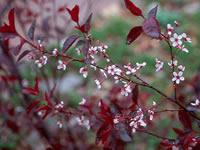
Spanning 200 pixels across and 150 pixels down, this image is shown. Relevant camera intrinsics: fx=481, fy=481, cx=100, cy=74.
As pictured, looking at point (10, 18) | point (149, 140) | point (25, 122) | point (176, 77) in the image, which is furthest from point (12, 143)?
point (176, 77)

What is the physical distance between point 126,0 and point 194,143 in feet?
1.61

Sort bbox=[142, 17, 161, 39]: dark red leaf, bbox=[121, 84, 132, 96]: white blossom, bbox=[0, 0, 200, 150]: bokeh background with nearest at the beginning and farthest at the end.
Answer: bbox=[142, 17, 161, 39]: dark red leaf
bbox=[121, 84, 132, 96]: white blossom
bbox=[0, 0, 200, 150]: bokeh background

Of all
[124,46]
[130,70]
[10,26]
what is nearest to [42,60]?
[10,26]

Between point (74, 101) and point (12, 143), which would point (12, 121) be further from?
point (74, 101)

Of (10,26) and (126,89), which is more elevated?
(10,26)

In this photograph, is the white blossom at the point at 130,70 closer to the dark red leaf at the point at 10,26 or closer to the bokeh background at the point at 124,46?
the dark red leaf at the point at 10,26

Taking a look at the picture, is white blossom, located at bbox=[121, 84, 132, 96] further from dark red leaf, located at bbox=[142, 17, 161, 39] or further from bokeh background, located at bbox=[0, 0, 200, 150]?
bokeh background, located at bbox=[0, 0, 200, 150]

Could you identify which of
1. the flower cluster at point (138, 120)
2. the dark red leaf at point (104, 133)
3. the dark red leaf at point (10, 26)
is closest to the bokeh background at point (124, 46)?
the dark red leaf at point (104, 133)

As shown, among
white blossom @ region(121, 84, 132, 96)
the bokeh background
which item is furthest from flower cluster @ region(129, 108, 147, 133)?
the bokeh background

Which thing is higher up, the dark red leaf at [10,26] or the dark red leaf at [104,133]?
the dark red leaf at [10,26]

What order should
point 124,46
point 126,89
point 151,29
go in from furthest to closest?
point 124,46 < point 126,89 < point 151,29

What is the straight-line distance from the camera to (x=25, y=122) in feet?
7.98

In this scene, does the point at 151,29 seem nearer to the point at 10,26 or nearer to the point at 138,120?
the point at 138,120

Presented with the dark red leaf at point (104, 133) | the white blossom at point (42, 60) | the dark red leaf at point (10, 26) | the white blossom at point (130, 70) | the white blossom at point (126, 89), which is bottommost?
the dark red leaf at point (104, 133)
